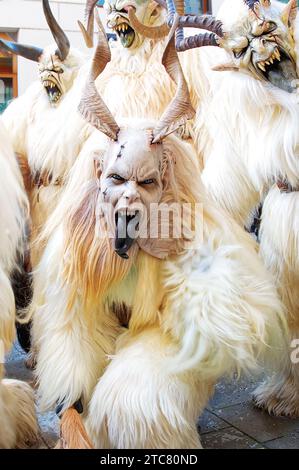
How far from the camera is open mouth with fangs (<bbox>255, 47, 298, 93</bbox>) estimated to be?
1673mm

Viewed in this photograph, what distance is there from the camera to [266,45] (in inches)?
65.1

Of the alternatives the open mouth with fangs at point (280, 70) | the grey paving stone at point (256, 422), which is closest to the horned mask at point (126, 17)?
the open mouth with fangs at point (280, 70)

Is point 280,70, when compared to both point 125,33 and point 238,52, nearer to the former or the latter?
point 238,52

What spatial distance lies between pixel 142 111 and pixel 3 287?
906 mm

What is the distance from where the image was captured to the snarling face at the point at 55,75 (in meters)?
2.31

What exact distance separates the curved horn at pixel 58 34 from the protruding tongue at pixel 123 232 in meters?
1.22

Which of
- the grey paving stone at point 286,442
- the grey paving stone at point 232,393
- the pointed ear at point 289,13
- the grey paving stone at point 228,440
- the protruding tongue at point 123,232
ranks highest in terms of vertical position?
the pointed ear at point 289,13

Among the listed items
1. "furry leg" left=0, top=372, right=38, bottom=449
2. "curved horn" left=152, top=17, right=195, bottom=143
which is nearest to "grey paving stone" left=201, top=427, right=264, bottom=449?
"furry leg" left=0, top=372, right=38, bottom=449

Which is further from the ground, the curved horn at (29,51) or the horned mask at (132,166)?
the curved horn at (29,51)

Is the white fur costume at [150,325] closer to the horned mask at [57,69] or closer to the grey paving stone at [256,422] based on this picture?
the grey paving stone at [256,422]

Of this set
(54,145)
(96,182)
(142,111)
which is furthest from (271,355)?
(54,145)

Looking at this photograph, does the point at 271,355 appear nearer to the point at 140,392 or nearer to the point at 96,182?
the point at 140,392

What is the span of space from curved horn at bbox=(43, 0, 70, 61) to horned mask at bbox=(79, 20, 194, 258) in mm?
826
